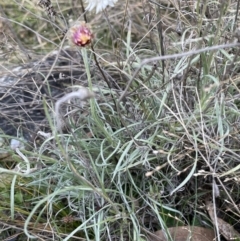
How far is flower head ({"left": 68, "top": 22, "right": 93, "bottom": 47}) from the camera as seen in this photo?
1.03 meters

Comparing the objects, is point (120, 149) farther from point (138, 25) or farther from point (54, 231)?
point (138, 25)

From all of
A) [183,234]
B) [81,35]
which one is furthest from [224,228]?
[81,35]

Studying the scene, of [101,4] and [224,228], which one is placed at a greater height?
[101,4]

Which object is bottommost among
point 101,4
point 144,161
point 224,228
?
point 224,228

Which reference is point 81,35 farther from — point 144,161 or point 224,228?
point 224,228

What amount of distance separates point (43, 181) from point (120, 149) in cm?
22

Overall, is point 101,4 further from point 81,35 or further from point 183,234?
point 183,234

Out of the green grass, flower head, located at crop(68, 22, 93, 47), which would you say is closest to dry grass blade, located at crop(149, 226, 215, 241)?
the green grass

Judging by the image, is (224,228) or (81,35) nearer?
(81,35)

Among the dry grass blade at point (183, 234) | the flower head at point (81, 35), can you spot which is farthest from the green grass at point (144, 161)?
the flower head at point (81, 35)

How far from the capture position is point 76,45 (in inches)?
41.3

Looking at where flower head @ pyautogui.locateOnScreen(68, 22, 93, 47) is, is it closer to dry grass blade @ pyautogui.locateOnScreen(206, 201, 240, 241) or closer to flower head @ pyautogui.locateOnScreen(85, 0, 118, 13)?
flower head @ pyautogui.locateOnScreen(85, 0, 118, 13)

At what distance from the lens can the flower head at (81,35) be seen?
103 cm

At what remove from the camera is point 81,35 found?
1.04m
